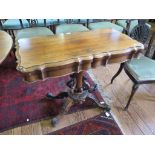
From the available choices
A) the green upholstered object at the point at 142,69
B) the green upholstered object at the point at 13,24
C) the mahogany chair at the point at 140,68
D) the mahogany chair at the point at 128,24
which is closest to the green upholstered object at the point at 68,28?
the green upholstered object at the point at 13,24

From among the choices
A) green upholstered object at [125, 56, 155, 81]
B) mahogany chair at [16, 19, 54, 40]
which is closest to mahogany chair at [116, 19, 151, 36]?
green upholstered object at [125, 56, 155, 81]

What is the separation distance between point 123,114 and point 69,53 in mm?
972

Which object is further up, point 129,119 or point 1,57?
point 1,57

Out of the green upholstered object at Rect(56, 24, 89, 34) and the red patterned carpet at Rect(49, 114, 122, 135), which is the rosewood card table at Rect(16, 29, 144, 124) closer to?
the red patterned carpet at Rect(49, 114, 122, 135)

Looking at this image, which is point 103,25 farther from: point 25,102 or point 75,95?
point 25,102

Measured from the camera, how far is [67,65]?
3.34ft

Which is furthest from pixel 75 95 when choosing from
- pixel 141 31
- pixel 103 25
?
pixel 103 25

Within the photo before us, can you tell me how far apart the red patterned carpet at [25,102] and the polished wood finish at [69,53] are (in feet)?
2.39

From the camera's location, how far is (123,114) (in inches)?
65.1

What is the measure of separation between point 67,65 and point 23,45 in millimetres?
424
